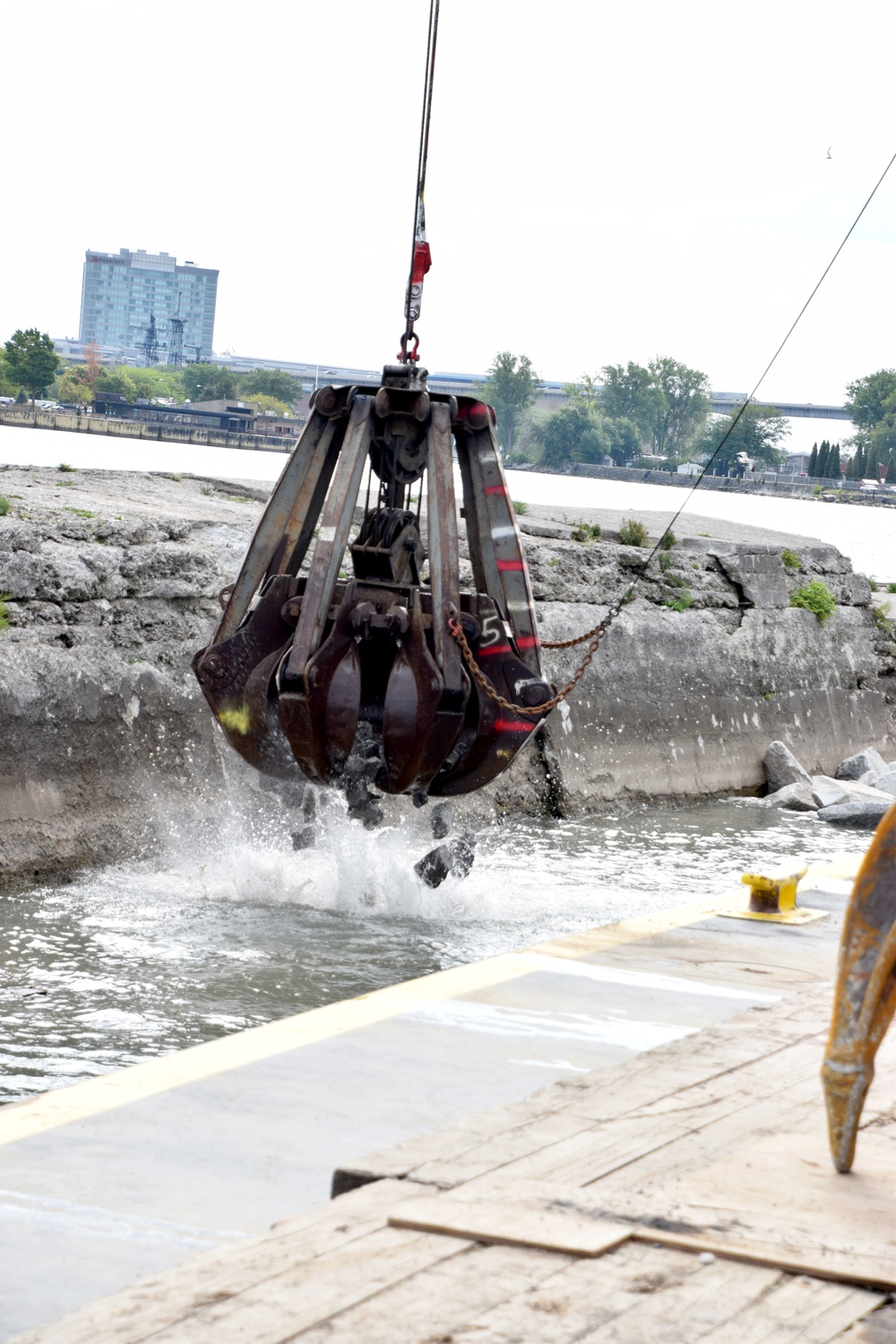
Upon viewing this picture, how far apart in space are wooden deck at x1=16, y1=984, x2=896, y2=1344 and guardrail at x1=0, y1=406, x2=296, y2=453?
3607 centimetres

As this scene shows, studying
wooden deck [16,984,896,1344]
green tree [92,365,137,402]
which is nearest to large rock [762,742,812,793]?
wooden deck [16,984,896,1344]

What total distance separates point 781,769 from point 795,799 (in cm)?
74

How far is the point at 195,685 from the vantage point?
930cm

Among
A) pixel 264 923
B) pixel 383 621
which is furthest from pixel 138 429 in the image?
pixel 383 621

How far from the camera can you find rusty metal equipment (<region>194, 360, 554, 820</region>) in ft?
21.2

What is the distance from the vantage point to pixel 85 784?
855 centimetres

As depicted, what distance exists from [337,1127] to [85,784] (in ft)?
16.8

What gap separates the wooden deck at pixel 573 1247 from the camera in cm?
238

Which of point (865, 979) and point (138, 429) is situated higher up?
point (138, 429)

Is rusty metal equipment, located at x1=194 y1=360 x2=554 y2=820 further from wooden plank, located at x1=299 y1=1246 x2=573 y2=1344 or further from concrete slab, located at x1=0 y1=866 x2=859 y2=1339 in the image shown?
wooden plank, located at x1=299 y1=1246 x2=573 y2=1344

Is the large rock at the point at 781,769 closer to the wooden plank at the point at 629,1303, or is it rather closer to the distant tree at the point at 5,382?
the wooden plank at the point at 629,1303

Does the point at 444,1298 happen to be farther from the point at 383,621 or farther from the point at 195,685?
the point at 195,685

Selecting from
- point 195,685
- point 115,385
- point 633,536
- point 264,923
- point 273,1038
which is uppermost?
point 115,385

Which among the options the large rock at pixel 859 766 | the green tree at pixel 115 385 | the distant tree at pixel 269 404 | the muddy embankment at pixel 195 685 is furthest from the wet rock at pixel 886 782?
the green tree at pixel 115 385
